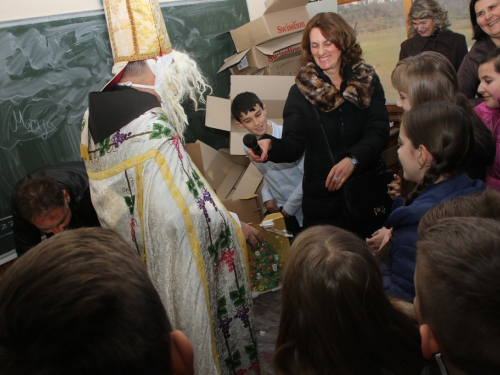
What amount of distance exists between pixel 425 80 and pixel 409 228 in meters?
0.82

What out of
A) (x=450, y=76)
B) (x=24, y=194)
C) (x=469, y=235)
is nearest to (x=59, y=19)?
(x=24, y=194)

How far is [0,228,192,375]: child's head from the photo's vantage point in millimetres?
668

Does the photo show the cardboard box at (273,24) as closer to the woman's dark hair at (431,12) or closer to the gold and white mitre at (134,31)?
the woman's dark hair at (431,12)

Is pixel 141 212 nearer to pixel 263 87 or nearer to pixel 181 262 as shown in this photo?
pixel 181 262

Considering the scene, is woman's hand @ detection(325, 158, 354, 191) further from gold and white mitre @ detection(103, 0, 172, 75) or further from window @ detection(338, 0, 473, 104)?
window @ detection(338, 0, 473, 104)

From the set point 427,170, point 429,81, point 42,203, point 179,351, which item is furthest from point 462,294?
point 42,203

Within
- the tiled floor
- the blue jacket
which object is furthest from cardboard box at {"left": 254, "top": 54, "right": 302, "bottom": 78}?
the blue jacket

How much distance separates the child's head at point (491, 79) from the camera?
2.19m

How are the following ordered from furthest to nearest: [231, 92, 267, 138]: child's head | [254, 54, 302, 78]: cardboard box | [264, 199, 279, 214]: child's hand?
[254, 54, 302, 78]: cardboard box
[264, 199, 279, 214]: child's hand
[231, 92, 267, 138]: child's head

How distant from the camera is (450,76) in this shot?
6.95ft

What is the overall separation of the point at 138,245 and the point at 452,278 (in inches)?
48.4

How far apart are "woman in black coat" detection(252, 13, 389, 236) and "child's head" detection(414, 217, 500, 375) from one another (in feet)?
4.56

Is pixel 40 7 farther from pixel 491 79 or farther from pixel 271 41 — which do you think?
pixel 491 79

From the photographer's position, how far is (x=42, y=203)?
2115 millimetres
